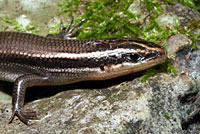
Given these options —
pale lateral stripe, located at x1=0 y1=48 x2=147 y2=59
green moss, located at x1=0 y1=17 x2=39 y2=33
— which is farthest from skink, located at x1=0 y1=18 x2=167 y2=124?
green moss, located at x1=0 y1=17 x2=39 y2=33

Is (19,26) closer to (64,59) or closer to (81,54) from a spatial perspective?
(64,59)

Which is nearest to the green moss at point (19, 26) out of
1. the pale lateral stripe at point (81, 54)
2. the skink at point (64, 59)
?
the skink at point (64, 59)

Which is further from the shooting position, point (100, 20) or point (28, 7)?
point (28, 7)

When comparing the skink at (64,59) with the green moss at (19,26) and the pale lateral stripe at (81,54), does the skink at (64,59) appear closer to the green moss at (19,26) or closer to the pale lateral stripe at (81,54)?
the pale lateral stripe at (81,54)

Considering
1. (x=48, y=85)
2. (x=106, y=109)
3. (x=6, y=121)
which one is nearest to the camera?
(x=106, y=109)

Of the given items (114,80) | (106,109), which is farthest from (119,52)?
(106,109)

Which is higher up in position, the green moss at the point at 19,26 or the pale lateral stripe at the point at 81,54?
the pale lateral stripe at the point at 81,54

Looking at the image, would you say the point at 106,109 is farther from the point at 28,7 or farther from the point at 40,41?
the point at 28,7

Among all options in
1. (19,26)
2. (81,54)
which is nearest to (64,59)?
(81,54)
